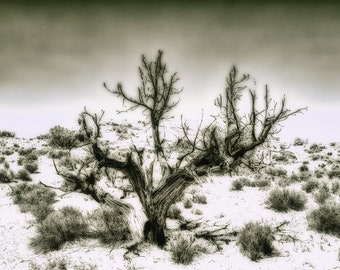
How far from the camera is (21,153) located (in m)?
21.9

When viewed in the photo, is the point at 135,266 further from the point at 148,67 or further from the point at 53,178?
the point at 53,178

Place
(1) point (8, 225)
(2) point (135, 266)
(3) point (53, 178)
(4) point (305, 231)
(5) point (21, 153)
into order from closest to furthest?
(2) point (135, 266), (4) point (305, 231), (1) point (8, 225), (3) point (53, 178), (5) point (21, 153)

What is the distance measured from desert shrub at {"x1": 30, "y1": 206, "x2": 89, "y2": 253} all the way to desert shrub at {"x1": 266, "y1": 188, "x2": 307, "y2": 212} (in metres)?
5.78

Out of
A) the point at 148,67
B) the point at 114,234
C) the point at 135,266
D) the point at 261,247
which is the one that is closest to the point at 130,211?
the point at 114,234

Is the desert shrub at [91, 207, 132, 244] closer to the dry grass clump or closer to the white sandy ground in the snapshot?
the white sandy ground

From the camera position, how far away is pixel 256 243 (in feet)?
21.6

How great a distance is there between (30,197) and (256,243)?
796 cm

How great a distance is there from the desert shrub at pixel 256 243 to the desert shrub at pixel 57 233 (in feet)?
12.3

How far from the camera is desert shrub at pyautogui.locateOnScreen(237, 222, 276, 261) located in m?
6.44

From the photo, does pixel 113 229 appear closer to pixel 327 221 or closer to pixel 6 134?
pixel 327 221

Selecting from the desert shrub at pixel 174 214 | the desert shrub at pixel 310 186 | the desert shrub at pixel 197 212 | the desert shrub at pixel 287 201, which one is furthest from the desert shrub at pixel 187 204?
the desert shrub at pixel 310 186

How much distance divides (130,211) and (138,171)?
92cm

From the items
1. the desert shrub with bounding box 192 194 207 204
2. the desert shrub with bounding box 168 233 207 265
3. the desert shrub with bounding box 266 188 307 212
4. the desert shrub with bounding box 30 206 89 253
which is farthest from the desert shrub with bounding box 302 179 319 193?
the desert shrub with bounding box 30 206 89 253

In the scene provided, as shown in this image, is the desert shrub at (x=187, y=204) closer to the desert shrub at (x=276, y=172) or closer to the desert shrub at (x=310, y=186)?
the desert shrub at (x=310, y=186)
